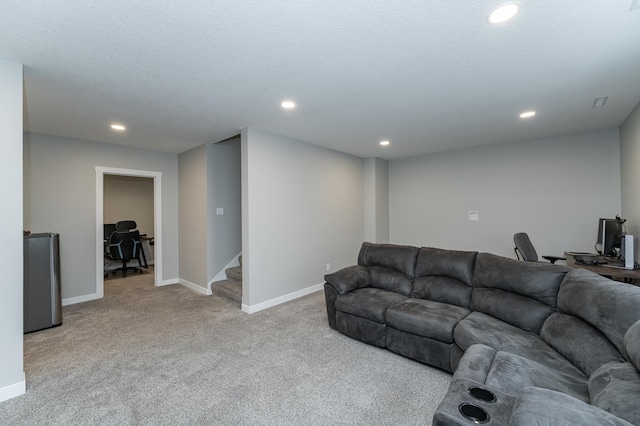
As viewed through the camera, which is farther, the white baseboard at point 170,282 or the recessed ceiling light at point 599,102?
the white baseboard at point 170,282

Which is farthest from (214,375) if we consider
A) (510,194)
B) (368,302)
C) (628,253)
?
(510,194)

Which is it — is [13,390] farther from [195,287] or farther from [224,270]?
[224,270]

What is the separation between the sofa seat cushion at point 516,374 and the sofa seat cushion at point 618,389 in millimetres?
109

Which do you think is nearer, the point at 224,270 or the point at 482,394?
the point at 482,394

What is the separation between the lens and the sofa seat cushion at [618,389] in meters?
1.12

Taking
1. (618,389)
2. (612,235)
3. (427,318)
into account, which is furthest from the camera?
(612,235)

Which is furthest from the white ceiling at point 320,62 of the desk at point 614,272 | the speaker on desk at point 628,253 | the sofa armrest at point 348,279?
the sofa armrest at point 348,279

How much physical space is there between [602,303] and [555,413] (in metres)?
1.13

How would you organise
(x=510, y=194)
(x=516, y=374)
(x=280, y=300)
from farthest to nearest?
(x=510, y=194), (x=280, y=300), (x=516, y=374)

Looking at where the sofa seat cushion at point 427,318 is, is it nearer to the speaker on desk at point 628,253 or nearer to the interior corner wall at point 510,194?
the speaker on desk at point 628,253

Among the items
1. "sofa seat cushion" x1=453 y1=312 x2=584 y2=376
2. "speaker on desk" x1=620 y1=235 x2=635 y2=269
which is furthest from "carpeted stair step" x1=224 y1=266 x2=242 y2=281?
"speaker on desk" x1=620 y1=235 x2=635 y2=269

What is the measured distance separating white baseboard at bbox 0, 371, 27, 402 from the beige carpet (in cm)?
6

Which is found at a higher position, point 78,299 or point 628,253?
point 628,253

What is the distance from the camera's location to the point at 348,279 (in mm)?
3373
